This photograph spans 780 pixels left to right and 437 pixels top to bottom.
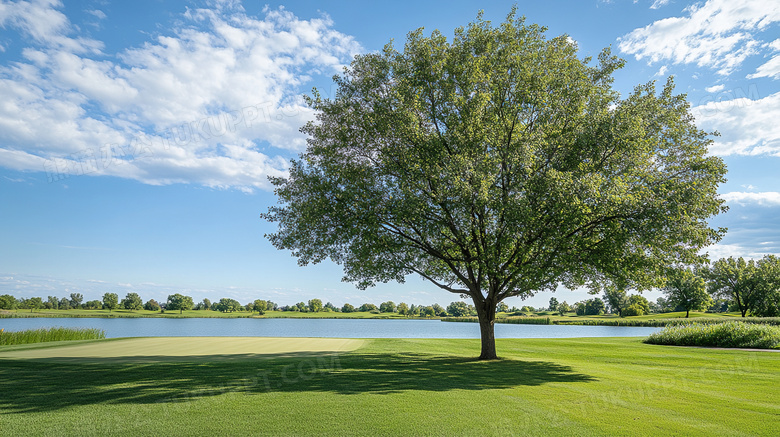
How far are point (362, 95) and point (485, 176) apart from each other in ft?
26.0

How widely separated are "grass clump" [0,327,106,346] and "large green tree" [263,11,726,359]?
21.1 metres

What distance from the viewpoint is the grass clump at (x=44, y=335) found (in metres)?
26.9

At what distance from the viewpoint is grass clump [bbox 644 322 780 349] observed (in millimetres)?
26125

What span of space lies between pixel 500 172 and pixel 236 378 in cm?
1361

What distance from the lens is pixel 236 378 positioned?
13633mm

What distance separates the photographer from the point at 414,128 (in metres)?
17.7

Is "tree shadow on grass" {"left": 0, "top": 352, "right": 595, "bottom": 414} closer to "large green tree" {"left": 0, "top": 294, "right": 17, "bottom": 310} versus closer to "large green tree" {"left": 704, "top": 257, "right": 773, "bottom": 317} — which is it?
"large green tree" {"left": 704, "top": 257, "right": 773, "bottom": 317}

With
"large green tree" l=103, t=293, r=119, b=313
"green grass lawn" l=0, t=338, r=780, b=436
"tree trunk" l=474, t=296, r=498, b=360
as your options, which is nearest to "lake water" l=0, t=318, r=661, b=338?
"tree trunk" l=474, t=296, r=498, b=360

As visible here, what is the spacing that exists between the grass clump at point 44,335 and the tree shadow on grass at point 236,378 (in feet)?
48.0

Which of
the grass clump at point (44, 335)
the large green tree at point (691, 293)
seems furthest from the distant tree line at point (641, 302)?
the grass clump at point (44, 335)

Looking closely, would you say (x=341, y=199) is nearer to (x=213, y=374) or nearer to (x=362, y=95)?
(x=362, y=95)

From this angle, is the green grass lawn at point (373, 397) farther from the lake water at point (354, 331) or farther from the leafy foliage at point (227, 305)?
the leafy foliage at point (227, 305)

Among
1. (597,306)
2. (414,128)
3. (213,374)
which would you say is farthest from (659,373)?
(597,306)

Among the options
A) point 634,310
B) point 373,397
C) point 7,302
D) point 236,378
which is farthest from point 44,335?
point 7,302
